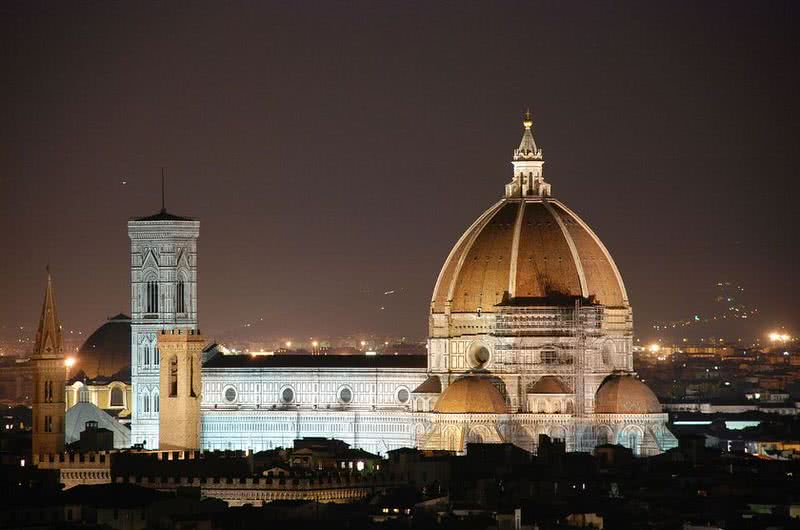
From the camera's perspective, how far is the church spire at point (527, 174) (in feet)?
586

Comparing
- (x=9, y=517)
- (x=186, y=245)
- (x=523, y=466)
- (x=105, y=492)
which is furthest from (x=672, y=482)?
(x=186, y=245)

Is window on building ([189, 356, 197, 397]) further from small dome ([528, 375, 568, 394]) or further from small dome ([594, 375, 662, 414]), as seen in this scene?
small dome ([594, 375, 662, 414])

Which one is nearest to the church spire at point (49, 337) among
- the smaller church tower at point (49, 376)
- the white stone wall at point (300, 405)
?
the smaller church tower at point (49, 376)

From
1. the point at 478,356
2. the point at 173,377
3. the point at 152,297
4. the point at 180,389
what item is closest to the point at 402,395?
the point at 478,356

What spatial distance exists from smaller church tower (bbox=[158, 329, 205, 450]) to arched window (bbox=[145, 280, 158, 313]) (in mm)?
20808

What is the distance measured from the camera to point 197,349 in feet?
547

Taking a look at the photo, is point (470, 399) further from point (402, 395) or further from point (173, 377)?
point (173, 377)

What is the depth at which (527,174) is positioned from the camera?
180 m

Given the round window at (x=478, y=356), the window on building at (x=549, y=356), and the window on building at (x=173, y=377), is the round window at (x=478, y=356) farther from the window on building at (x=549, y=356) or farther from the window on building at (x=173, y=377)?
the window on building at (x=173, y=377)

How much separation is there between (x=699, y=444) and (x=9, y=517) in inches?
2273

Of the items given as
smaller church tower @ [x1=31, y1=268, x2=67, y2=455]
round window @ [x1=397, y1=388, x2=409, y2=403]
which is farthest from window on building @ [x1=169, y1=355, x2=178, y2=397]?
round window @ [x1=397, y1=388, x2=409, y2=403]

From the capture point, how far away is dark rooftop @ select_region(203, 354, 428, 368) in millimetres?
183375

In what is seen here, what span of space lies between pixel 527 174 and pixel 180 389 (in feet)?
73.1

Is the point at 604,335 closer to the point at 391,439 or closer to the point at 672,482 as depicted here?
the point at 391,439
